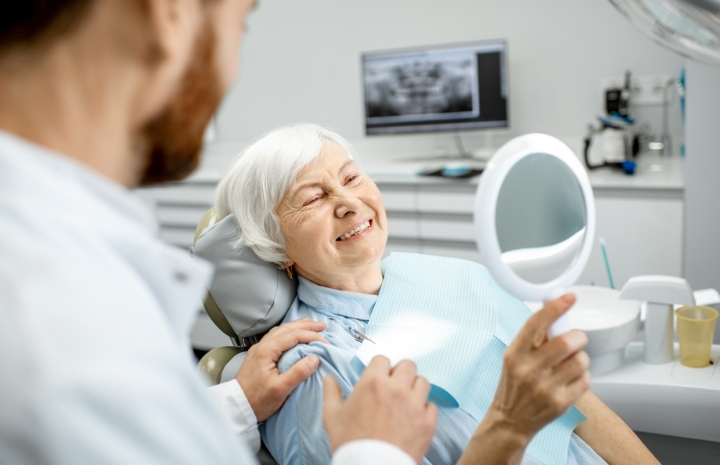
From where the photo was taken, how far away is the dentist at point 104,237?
497 mm

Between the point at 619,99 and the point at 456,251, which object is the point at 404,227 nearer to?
the point at 456,251

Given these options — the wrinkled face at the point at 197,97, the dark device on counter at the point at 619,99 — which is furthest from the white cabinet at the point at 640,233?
the wrinkled face at the point at 197,97

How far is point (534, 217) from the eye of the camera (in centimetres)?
98

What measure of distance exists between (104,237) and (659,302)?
4.26 ft

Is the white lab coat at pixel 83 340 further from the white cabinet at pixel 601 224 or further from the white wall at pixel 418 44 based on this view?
the white wall at pixel 418 44

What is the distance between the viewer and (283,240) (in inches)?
58.5

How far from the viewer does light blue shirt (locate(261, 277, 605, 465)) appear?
47.7 inches

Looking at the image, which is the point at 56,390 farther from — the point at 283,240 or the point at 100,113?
the point at 283,240

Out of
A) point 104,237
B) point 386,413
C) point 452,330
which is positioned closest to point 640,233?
point 452,330

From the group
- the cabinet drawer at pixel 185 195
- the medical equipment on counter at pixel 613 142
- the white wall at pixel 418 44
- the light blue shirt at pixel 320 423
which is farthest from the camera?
the cabinet drawer at pixel 185 195

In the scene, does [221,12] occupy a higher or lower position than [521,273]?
higher

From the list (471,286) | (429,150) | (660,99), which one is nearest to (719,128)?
(660,99)

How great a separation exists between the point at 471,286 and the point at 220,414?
1.05m

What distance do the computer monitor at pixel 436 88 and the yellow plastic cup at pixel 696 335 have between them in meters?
1.97
